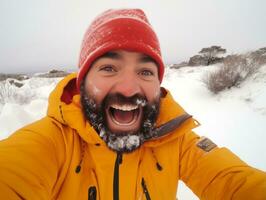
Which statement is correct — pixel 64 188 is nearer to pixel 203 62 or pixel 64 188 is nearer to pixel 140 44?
pixel 140 44

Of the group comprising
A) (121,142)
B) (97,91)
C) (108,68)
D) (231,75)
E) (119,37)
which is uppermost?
(119,37)

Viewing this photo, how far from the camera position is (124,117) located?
1.21m

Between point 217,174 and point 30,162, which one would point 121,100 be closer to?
point 30,162

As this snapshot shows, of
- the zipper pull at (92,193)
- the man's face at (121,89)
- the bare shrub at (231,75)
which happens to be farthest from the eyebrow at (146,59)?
the bare shrub at (231,75)

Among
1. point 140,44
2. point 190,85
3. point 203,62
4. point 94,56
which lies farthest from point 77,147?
point 203,62

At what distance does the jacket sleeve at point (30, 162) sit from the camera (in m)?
0.72

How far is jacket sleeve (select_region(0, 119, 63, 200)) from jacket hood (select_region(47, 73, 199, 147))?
11cm

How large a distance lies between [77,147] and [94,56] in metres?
0.63

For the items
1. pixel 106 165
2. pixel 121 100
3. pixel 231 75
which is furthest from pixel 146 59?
pixel 231 75

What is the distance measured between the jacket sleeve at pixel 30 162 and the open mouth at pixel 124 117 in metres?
0.36

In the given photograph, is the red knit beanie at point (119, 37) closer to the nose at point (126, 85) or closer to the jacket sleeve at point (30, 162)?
the nose at point (126, 85)

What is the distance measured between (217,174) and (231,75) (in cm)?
630

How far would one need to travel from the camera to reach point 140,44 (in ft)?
3.89

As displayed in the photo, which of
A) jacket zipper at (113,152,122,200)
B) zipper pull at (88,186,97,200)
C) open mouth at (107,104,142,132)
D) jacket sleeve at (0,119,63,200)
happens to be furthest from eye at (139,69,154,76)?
zipper pull at (88,186,97,200)
